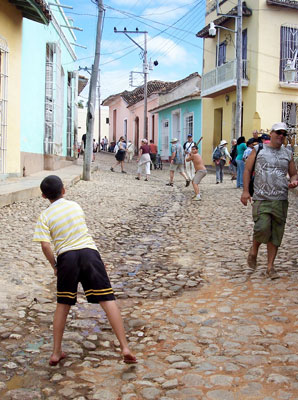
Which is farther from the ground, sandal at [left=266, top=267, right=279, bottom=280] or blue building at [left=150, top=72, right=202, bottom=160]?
blue building at [left=150, top=72, right=202, bottom=160]

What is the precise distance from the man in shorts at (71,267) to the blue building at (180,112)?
78.3 feet

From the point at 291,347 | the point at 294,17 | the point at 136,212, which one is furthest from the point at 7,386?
the point at 294,17

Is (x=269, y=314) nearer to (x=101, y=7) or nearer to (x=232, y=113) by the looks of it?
(x=101, y=7)

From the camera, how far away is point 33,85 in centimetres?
1346

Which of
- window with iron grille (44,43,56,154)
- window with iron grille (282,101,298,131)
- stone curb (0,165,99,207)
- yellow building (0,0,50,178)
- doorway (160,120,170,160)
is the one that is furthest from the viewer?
doorway (160,120,170,160)

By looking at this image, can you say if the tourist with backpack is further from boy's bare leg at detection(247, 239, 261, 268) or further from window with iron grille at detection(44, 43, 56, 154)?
boy's bare leg at detection(247, 239, 261, 268)

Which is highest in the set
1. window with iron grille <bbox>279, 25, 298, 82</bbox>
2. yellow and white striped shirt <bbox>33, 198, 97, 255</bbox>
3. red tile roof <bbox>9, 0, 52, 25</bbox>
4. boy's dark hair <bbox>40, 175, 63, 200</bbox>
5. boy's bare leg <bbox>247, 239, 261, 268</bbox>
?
window with iron grille <bbox>279, 25, 298, 82</bbox>

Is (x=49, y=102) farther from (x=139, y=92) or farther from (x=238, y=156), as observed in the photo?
(x=139, y=92)

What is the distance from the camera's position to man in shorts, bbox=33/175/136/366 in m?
2.97

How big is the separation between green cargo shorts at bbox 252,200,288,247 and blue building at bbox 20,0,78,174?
8.69m

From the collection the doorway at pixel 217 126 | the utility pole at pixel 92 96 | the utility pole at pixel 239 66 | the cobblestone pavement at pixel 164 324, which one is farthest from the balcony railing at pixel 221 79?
the cobblestone pavement at pixel 164 324

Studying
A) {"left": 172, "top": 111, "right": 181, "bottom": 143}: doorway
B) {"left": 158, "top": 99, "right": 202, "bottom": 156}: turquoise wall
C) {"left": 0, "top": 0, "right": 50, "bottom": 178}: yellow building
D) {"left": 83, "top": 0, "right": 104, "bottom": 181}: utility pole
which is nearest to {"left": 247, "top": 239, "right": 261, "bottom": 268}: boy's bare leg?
{"left": 0, "top": 0, "right": 50, "bottom": 178}: yellow building

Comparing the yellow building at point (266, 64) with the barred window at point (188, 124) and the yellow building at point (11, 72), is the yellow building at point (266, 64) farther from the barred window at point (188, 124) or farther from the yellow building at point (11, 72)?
the yellow building at point (11, 72)

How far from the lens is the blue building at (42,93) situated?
12.8 metres
